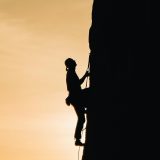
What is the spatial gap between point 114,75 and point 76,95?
7.46ft

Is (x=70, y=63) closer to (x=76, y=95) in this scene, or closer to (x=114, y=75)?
(x=76, y=95)

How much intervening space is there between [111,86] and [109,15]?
87.1 inches

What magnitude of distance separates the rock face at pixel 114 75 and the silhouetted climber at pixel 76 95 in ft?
1.34

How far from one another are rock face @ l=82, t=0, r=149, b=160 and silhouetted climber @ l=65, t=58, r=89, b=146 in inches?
16.1

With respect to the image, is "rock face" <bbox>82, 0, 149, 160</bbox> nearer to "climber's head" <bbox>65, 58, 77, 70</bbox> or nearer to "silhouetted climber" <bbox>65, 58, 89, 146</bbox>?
"silhouetted climber" <bbox>65, 58, 89, 146</bbox>

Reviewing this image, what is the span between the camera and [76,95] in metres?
12.8

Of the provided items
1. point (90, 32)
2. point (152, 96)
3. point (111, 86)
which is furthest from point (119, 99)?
point (90, 32)

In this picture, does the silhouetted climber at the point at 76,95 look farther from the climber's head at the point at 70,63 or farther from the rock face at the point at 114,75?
the rock face at the point at 114,75

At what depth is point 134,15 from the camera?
33.3 ft

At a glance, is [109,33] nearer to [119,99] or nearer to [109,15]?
[109,15]

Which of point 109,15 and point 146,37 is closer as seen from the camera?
point 146,37

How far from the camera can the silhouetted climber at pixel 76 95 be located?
12.8m

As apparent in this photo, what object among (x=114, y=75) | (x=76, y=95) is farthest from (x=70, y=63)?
(x=114, y=75)

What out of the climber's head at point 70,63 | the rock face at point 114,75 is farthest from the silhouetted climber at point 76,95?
the rock face at point 114,75
